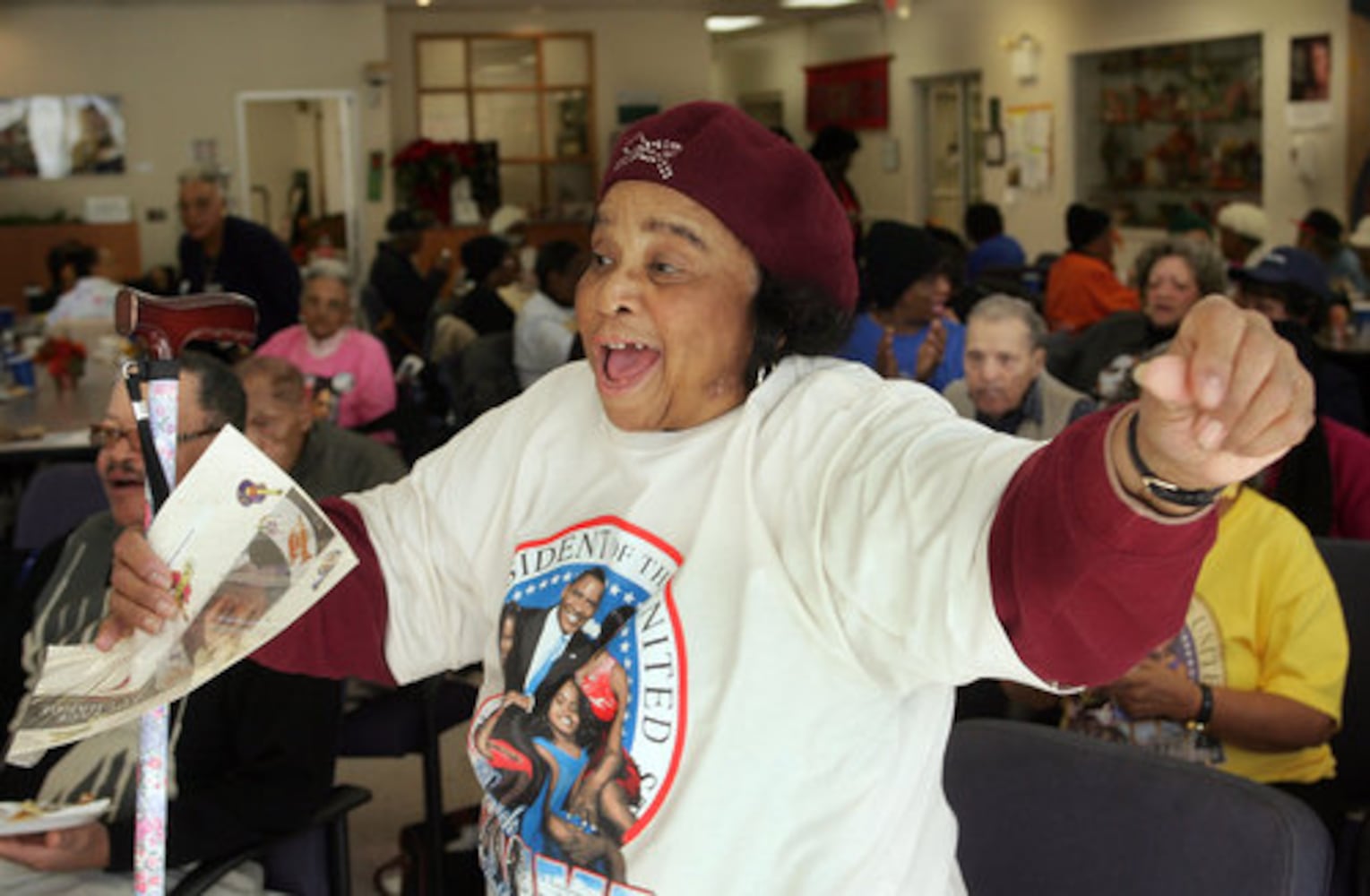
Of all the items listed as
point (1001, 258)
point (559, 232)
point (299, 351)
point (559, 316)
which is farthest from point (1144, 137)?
point (299, 351)

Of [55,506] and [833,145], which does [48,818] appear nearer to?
[55,506]

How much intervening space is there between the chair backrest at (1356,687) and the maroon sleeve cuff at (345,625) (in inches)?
68.4

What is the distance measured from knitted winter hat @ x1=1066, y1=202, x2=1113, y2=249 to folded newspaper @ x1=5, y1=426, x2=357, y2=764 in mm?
6500

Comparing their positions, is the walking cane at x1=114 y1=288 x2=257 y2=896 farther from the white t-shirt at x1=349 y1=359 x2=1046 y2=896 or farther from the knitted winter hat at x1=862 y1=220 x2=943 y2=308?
the knitted winter hat at x1=862 y1=220 x2=943 y2=308

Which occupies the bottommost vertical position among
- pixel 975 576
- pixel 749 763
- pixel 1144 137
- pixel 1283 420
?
pixel 749 763

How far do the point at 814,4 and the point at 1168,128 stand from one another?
3423mm

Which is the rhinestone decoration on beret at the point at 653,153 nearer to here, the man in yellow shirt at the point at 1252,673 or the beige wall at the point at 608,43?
the man in yellow shirt at the point at 1252,673

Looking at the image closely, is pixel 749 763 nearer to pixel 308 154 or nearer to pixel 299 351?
pixel 299 351

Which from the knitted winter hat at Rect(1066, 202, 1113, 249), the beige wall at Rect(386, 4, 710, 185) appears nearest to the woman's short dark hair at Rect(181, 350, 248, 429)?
the knitted winter hat at Rect(1066, 202, 1113, 249)

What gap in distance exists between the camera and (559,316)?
630 centimetres

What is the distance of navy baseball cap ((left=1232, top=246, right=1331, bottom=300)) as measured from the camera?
5129 mm

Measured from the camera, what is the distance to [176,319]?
1.53 metres

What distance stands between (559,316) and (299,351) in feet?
3.26

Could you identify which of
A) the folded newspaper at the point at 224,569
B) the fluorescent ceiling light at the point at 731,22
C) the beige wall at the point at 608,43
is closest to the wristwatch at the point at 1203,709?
the folded newspaper at the point at 224,569
